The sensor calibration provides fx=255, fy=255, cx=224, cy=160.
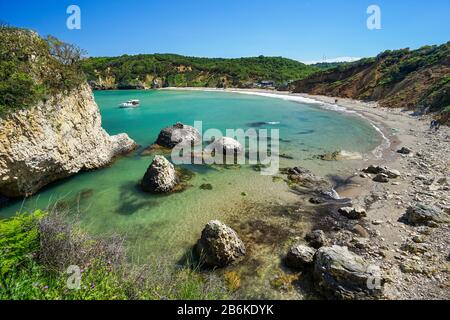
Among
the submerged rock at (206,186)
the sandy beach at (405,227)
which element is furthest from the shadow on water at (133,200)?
the sandy beach at (405,227)

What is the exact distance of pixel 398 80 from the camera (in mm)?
58375

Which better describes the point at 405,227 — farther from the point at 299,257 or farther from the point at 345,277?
the point at 299,257

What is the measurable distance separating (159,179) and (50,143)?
23.7 feet

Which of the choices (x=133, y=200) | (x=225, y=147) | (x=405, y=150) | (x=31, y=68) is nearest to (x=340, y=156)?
(x=405, y=150)

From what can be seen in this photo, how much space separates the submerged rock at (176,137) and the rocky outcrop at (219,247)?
52.8 ft

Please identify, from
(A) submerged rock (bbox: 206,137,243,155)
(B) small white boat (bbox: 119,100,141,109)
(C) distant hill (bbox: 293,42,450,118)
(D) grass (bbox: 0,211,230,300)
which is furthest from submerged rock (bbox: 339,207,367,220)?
(B) small white boat (bbox: 119,100,141,109)

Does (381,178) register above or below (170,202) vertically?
above

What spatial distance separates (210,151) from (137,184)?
8.13 meters

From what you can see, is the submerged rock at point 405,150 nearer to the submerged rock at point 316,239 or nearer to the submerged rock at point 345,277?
the submerged rock at point 316,239

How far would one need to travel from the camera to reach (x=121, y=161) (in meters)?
22.3

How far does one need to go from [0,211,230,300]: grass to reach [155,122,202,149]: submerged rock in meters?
18.5
